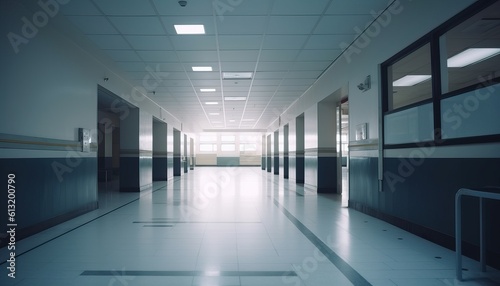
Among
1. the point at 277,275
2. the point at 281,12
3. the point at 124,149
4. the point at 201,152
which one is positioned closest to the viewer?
the point at 277,275

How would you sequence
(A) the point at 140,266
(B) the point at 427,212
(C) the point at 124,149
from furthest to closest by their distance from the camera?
(C) the point at 124,149, (B) the point at 427,212, (A) the point at 140,266

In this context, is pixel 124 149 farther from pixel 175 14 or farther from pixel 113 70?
pixel 175 14

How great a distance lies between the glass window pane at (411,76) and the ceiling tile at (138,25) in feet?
12.3

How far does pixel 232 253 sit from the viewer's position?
3389 millimetres

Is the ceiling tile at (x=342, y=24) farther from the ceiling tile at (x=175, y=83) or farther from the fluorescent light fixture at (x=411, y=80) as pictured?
the fluorescent light fixture at (x=411, y=80)

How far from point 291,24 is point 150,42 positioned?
2.51 m

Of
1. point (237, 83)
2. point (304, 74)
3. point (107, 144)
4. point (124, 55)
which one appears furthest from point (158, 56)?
point (107, 144)

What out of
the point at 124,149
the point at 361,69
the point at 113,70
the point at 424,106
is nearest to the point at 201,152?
the point at 124,149

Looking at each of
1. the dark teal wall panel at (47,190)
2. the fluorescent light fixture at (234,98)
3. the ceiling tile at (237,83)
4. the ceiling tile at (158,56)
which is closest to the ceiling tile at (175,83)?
the ceiling tile at (237,83)

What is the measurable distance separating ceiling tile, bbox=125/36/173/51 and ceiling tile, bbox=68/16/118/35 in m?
0.41

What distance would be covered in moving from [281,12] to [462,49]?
4352mm

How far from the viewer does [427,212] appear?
3.91 metres

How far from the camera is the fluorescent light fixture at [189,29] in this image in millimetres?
5043

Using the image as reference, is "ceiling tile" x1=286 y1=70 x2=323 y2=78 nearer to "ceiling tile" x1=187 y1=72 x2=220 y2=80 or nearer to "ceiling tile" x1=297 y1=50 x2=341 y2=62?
"ceiling tile" x1=297 y1=50 x2=341 y2=62
